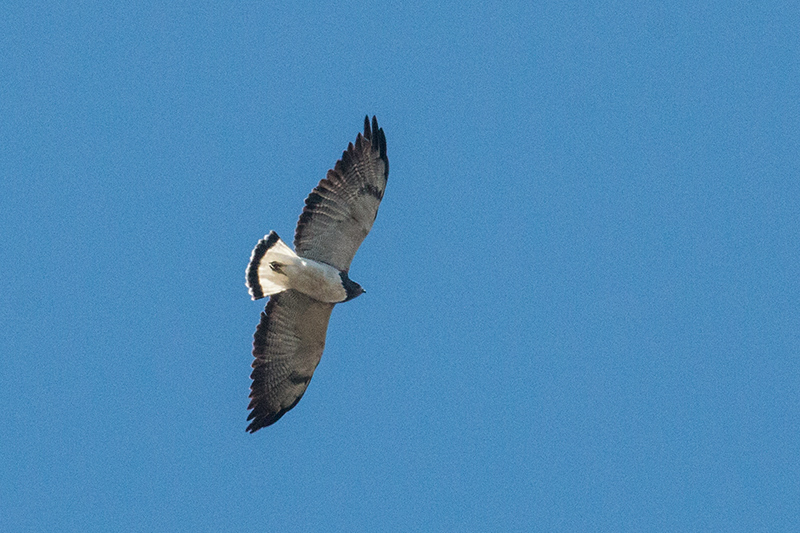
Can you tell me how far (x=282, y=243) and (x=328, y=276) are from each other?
72 centimetres

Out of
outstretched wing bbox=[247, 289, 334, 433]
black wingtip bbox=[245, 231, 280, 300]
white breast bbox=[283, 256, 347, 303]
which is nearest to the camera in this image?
white breast bbox=[283, 256, 347, 303]

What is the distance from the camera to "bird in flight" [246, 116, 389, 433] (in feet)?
48.9

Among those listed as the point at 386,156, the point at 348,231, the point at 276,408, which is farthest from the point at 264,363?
A: the point at 386,156

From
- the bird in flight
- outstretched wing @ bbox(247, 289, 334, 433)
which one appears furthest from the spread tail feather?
outstretched wing @ bbox(247, 289, 334, 433)

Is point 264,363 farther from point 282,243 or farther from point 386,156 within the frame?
point 386,156

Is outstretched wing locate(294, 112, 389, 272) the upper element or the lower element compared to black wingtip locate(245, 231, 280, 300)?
upper

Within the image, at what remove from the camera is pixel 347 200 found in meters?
14.9

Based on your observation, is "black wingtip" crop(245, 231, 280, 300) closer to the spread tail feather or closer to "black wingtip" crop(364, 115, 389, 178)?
the spread tail feather

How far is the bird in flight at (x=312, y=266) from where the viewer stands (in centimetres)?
1491

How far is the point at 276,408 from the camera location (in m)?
15.6

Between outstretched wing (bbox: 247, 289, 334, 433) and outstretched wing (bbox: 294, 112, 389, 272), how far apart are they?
0.67 m

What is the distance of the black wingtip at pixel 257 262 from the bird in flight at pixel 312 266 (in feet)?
0.04

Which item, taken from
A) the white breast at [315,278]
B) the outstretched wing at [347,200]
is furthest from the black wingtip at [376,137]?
the white breast at [315,278]

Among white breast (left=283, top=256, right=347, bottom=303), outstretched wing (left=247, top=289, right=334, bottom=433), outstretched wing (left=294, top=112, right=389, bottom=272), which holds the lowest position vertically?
outstretched wing (left=247, top=289, right=334, bottom=433)
